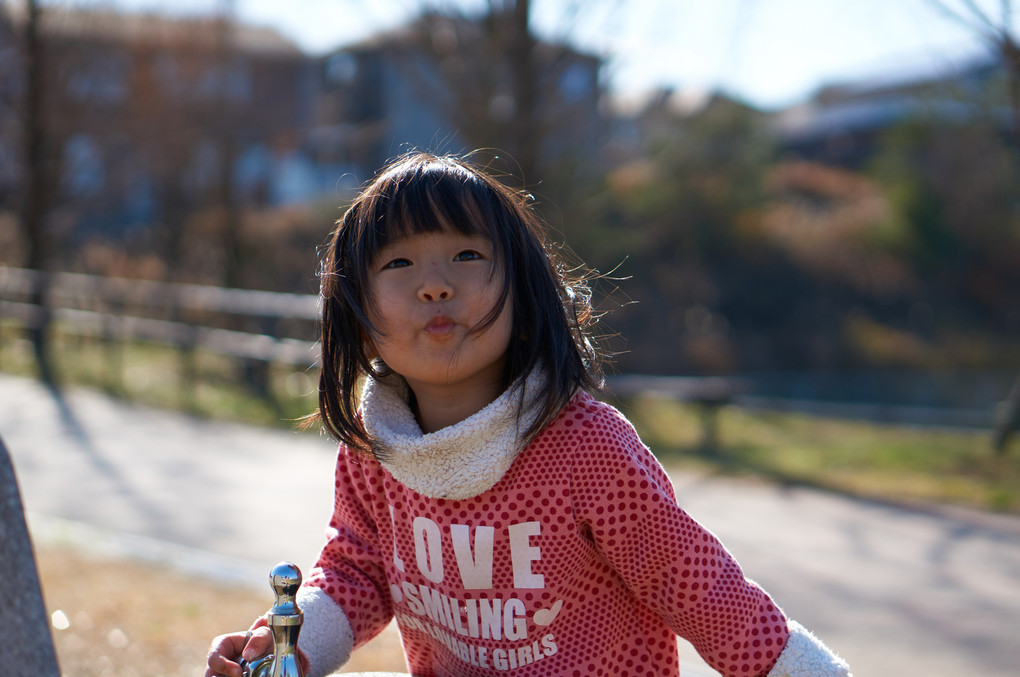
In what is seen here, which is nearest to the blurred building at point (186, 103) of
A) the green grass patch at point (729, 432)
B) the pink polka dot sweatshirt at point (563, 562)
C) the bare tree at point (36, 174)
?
the bare tree at point (36, 174)

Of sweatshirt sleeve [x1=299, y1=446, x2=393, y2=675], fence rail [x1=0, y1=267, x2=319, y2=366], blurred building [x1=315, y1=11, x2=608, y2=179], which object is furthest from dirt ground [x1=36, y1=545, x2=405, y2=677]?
fence rail [x1=0, y1=267, x2=319, y2=366]

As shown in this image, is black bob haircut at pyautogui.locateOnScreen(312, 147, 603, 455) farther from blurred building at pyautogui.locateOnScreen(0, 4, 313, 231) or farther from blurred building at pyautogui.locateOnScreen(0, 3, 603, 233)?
blurred building at pyautogui.locateOnScreen(0, 4, 313, 231)

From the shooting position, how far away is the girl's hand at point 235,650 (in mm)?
1437

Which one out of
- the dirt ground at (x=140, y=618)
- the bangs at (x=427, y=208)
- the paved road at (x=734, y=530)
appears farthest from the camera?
the paved road at (x=734, y=530)

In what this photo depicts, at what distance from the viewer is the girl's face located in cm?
150

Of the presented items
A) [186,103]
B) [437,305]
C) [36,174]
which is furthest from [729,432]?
[186,103]

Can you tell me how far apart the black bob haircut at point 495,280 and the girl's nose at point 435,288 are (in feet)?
0.24

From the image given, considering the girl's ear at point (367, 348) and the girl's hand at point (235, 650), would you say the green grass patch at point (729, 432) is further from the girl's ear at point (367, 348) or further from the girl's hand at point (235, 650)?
the girl's hand at point (235, 650)

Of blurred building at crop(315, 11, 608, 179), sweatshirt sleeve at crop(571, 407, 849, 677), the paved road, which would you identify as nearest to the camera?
sweatshirt sleeve at crop(571, 407, 849, 677)

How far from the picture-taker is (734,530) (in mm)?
5051

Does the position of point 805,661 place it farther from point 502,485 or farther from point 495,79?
point 495,79

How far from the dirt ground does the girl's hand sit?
173cm

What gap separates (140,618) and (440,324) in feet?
8.44

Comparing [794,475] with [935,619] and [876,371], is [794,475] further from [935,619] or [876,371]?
[876,371]
